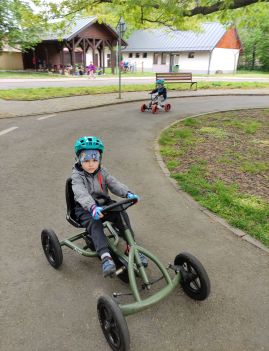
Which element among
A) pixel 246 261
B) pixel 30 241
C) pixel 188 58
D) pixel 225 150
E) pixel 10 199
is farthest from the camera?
pixel 188 58

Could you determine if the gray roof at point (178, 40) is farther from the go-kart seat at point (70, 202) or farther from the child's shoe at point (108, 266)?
the child's shoe at point (108, 266)

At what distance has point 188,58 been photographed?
1815 inches

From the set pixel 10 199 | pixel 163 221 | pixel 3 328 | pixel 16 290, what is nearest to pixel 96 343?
pixel 3 328

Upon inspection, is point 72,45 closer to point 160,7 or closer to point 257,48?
point 160,7

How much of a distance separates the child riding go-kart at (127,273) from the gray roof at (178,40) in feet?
133

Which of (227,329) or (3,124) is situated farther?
(3,124)

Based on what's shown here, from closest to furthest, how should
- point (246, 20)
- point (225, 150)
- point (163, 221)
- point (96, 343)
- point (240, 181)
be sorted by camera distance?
point (96, 343) → point (163, 221) → point (240, 181) → point (225, 150) → point (246, 20)

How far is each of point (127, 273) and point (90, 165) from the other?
1.18 metres

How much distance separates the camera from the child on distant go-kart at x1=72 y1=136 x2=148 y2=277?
317cm

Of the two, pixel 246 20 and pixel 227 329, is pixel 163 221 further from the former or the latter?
pixel 246 20

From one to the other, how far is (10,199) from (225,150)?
5000 mm

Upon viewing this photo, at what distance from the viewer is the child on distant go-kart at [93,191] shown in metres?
3.17

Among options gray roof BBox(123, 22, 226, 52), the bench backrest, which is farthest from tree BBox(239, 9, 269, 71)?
the bench backrest

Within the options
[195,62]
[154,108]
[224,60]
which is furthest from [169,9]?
[224,60]
